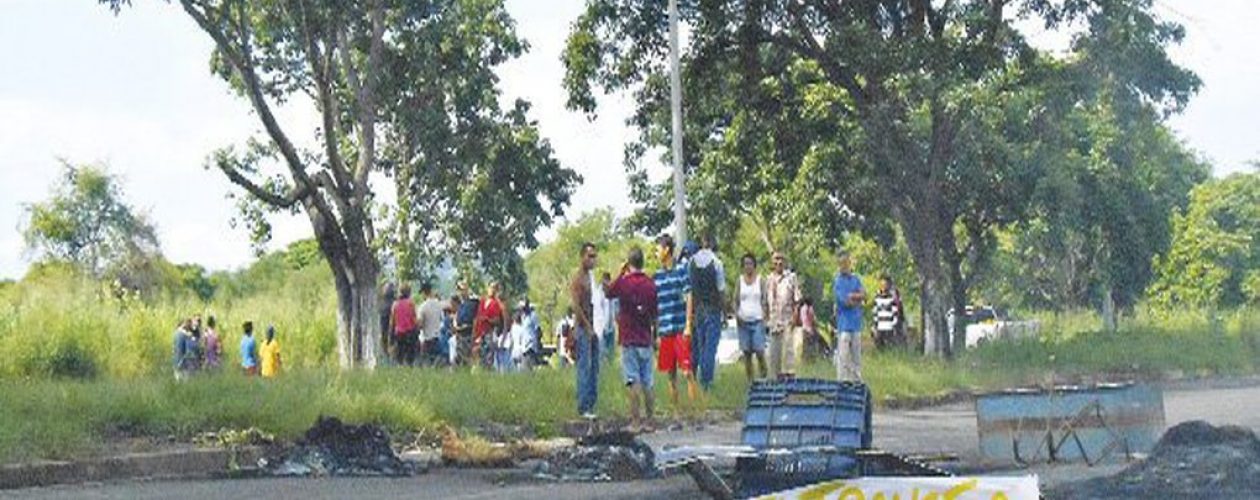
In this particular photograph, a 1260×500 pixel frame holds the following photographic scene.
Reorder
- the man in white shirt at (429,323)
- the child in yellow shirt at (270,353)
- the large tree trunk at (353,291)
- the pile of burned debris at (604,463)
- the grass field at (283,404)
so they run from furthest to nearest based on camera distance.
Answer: the large tree trunk at (353,291) → the child in yellow shirt at (270,353) → the man in white shirt at (429,323) → the grass field at (283,404) → the pile of burned debris at (604,463)

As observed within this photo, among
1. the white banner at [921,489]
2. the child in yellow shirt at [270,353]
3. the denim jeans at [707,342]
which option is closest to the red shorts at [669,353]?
the denim jeans at [707,342]

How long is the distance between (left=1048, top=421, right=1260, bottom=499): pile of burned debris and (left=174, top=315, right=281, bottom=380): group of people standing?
56.6 feet

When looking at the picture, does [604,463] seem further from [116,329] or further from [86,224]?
[86,224]

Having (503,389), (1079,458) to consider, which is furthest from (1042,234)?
(1079,458)

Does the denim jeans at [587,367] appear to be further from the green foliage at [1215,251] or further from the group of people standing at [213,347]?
the green foliage at [1215,251]

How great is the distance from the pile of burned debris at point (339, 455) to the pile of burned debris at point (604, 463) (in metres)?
1.17

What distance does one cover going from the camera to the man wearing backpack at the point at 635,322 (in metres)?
19.6

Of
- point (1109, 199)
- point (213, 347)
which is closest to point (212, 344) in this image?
point (213, 347)

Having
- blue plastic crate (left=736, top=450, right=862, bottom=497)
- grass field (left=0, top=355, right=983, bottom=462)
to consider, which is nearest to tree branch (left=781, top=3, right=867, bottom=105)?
grass field (left=0, top=355, right=983, bottom=462)

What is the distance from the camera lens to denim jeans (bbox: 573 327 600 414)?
1956 cm

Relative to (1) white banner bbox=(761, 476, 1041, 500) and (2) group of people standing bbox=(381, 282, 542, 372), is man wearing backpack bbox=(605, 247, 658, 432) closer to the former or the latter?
(2) group of people standing bbox=(381, 282, 542, 372)

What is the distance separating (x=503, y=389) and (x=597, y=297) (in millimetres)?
1454

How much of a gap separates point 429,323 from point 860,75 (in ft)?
29.1

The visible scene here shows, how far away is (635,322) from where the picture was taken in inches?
771
